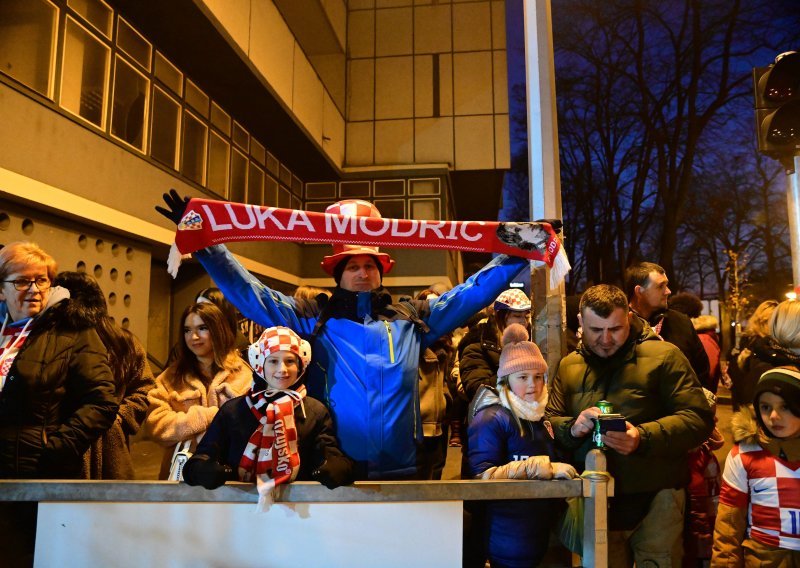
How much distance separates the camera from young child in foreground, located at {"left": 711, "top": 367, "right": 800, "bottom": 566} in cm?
268

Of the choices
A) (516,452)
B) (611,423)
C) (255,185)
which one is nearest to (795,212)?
(611,423)

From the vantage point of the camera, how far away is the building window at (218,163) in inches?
455

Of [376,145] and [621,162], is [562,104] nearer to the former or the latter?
[621,162]

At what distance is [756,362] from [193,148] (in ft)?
33.1

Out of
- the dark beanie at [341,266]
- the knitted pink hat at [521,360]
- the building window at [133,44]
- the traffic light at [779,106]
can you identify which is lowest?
the knitted pink hat at [521,360]

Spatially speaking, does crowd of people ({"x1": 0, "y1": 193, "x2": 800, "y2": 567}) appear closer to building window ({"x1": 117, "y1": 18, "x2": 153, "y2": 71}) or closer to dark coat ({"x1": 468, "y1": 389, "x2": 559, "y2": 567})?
dark coat ({"x1": 468, "y1": 389, "x2": 559, "y2": 567})

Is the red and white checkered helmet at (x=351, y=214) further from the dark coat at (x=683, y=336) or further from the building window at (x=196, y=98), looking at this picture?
the building window at (x=196, y=98)

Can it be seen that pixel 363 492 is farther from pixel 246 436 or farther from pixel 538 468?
pixel 538 468

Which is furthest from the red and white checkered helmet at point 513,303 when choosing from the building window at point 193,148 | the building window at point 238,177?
the building window at point 238,177

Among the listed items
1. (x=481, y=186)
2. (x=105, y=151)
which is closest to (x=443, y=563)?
(x=105, y=151)

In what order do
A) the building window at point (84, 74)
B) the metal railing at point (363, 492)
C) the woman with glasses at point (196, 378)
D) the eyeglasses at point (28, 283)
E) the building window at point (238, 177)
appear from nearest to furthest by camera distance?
the metal railing at point (363, 492) → the eyeglasses at point (28, 283) → the woman with glasses at point (196, 378) → the building window at point (84, 74) → the building window at point (238, 177)

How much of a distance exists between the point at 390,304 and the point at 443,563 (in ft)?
4.31

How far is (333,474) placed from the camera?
218cm

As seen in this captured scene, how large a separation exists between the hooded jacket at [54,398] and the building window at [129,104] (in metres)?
6.37
